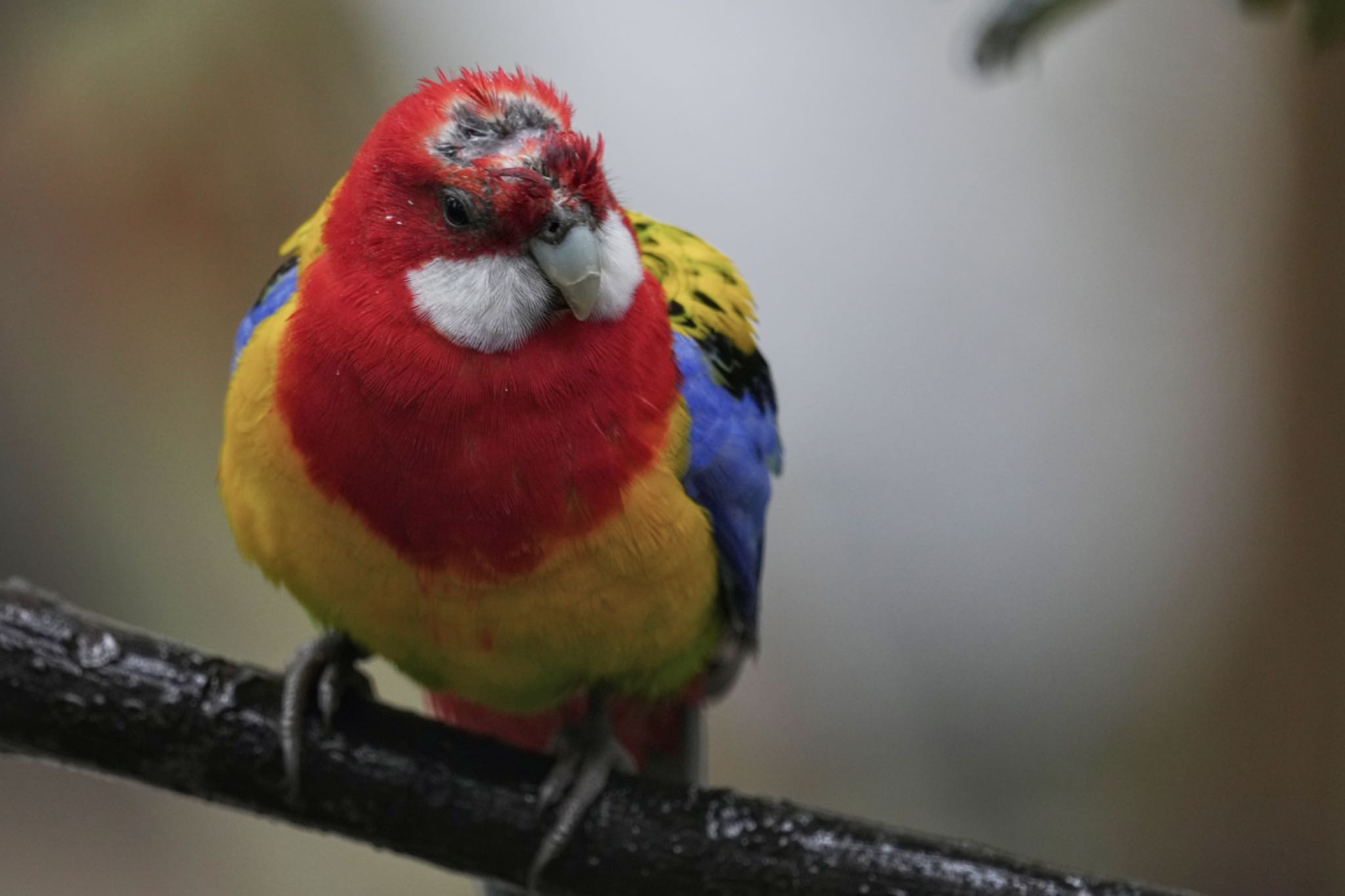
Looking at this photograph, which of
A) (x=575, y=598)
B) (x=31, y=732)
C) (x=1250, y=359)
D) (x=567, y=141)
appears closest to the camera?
(x=567, y=141)

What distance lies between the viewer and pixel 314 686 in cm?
151

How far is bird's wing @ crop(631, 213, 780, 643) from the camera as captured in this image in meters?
1.41

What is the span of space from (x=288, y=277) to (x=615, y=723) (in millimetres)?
772

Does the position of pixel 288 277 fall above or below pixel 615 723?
above

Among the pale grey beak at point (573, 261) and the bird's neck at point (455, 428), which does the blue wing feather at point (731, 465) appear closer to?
the bird's neck at point (455, 428)

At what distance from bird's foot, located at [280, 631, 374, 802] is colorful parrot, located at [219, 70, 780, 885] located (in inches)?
0.6

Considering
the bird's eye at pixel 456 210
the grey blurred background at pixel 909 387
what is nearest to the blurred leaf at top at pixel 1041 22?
the bird's eye at pixel 456 210

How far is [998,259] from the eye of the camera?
3088 millimetres

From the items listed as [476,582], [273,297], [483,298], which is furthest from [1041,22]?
[273,297]

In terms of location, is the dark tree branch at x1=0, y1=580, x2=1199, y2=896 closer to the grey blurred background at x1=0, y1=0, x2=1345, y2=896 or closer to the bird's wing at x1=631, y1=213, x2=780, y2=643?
the bird's wing at x1=631, y1=213, x2=780, y2=643

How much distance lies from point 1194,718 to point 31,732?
8.85ft

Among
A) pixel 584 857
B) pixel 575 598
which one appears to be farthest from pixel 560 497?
pixel 584 857

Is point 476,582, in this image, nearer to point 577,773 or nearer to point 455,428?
point 455,428

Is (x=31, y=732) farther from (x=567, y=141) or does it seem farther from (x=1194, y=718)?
(x=1194, y=718)
